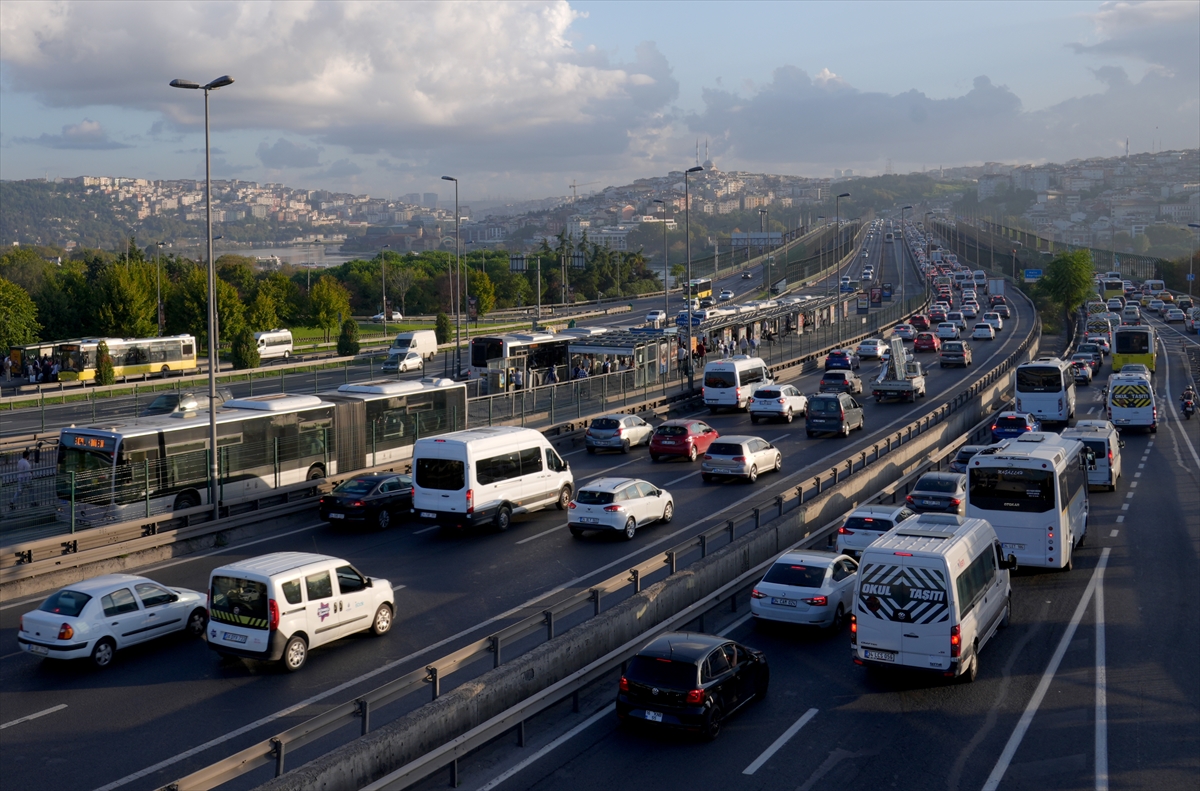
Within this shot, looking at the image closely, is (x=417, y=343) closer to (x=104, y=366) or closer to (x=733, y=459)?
(x=104, y=366)

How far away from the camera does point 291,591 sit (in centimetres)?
1479

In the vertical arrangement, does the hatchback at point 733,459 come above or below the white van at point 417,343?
below

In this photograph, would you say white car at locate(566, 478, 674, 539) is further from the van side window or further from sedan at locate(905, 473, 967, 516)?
the van side window

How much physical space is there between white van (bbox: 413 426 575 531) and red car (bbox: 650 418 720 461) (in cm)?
816

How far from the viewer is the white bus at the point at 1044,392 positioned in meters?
→ 41.0

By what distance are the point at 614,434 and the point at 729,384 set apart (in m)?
9.93

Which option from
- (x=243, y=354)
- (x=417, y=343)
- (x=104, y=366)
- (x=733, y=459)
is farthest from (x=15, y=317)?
(x=733, y=459)

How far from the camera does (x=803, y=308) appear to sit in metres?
73.2

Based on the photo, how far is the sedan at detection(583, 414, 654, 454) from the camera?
3400cm

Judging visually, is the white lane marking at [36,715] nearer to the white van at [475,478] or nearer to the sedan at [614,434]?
the white van at [475,478]

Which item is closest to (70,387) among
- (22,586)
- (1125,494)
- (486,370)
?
(486,370)

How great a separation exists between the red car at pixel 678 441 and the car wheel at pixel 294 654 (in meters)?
18.5

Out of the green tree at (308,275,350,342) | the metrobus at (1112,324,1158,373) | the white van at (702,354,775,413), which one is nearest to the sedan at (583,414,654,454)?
the white van at (702,354,775,413)

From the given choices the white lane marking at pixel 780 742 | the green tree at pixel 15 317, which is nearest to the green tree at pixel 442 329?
the green tree at pixel 15 317
